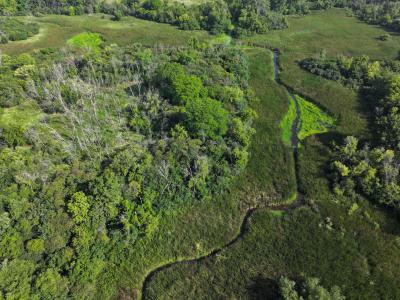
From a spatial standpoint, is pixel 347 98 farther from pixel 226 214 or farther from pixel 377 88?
pixel 226 214

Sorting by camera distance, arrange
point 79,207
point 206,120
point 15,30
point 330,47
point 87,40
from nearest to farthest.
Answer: point 79,207 → point 206,120 → point 330,47 → point 15,30 → point 87,40

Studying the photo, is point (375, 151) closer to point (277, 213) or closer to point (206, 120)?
point (277, 213)

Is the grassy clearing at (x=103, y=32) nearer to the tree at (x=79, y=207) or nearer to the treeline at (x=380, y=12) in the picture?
the treeline at (x=380, y=12)

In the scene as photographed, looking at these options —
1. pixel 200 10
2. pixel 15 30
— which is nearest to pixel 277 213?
pixel 200 10

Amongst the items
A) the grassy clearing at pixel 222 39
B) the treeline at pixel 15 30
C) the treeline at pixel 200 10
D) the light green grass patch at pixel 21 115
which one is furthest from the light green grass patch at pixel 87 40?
the light green grass patch at pixel 21 115

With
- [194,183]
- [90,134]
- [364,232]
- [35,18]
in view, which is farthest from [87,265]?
[35,18]
